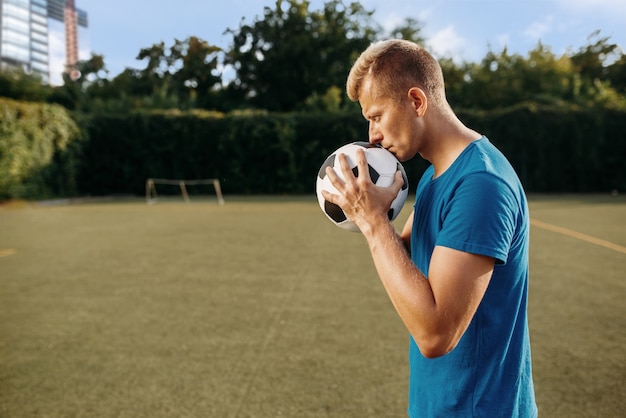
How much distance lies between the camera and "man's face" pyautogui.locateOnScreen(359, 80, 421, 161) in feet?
4.50

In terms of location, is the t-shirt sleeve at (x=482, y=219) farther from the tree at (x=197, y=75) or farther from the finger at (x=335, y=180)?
the tree at (x=197, y=75)

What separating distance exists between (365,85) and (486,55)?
38.8 metres

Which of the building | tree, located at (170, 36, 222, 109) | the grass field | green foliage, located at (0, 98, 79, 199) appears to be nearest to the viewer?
the grass field

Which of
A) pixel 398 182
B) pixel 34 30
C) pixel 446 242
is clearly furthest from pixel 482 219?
pixel 34 30

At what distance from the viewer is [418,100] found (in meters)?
1.36

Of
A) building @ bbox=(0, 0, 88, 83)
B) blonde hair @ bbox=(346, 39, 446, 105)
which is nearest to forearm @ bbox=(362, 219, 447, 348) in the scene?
blonde hair @ bbox=(346, 39, 446, 105)

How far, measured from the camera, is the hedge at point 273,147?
22.5 metres

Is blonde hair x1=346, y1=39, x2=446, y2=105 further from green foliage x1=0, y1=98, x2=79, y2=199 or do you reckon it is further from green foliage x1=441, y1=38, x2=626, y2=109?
green foliage x1=441, y1=38, x2=626, y2=109

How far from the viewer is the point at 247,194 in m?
23.9

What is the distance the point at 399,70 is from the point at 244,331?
346cm

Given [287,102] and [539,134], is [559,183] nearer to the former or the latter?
[539,134]

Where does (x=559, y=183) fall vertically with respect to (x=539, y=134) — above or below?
below

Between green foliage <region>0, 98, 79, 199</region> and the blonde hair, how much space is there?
1929 cm

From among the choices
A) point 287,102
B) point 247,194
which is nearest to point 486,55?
point 287,102
